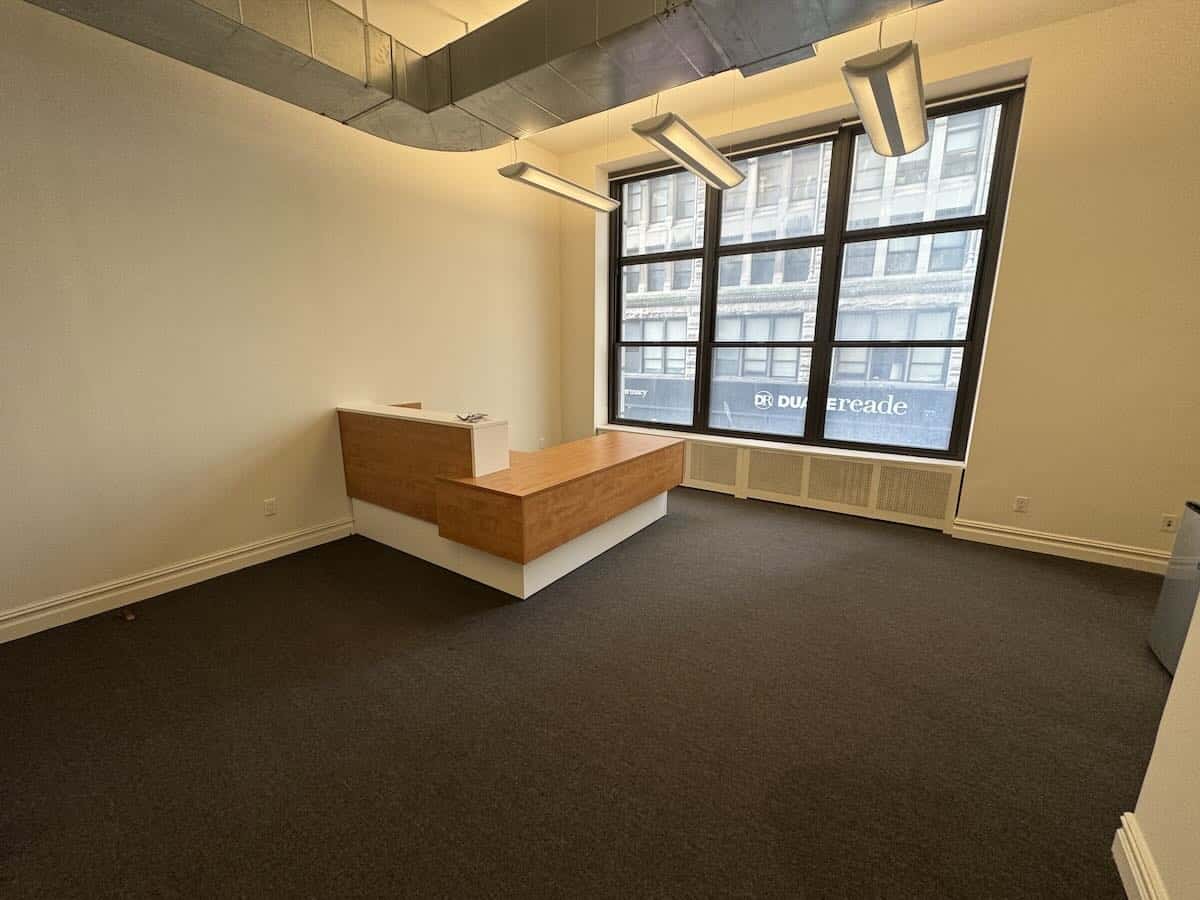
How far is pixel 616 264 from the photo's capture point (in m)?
5.26

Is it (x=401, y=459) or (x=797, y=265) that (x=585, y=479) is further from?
(x=797, y=265)

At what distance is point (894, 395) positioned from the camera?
13.3 feet

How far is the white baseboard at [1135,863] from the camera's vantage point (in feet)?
3.76

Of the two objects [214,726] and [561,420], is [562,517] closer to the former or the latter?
[214,726]

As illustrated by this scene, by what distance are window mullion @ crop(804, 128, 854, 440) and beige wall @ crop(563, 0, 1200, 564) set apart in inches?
30.6

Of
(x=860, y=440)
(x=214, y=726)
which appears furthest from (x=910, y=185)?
(x=214, y=726)

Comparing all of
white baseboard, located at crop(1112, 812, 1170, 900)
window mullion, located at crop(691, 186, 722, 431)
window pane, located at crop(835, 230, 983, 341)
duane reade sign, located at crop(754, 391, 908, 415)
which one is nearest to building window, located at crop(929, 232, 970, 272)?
window pane, located at crop(835, 230, 983, 341)

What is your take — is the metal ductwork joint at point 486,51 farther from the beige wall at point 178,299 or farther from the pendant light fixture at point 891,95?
the beige wall at point 178,299

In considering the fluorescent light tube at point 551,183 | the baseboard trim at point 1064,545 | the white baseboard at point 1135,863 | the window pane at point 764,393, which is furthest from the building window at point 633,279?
the white baseboard at point 1135,863

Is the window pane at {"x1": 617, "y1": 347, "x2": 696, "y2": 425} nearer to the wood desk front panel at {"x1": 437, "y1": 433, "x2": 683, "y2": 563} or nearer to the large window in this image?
the large window

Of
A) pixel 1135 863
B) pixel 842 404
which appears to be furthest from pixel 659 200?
pixel 1135 863

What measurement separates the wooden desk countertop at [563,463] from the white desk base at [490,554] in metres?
0.43

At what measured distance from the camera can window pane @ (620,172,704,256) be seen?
4742 mm

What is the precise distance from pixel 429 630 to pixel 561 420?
11.4 ft
